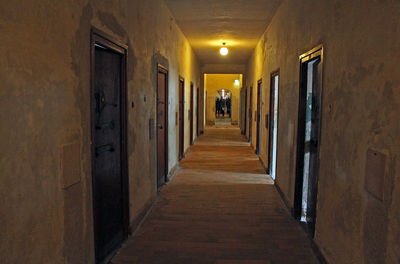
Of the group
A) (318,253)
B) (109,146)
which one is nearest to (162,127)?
(109,146)

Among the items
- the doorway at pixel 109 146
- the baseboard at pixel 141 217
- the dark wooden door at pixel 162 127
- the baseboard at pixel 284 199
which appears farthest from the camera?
the dark wooden door at pixel 162 127

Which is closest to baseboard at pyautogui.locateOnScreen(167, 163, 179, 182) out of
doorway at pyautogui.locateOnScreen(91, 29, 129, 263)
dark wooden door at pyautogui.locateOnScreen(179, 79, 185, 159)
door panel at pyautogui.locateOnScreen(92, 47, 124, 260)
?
dark wooden door at pyautogui.locateOnScreen(179, 79, 185, 159)

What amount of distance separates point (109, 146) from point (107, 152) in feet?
0.23

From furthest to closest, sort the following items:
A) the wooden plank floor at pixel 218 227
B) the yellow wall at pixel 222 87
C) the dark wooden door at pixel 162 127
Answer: the yellow wall at pixel 222 87 → the dark wooden door at pixel 162 127 → the wooden plank floor at pixel 218 227

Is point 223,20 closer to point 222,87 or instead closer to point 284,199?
point 284,199

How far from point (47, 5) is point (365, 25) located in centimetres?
191

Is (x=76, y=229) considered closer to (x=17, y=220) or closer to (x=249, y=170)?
(x=17, y=220)

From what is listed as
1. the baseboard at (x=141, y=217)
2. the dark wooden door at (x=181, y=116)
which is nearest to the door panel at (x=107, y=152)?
the baseboard at (x=141, y=217)

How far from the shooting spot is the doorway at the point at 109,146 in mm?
2557

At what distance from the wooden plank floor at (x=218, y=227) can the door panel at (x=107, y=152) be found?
26cm

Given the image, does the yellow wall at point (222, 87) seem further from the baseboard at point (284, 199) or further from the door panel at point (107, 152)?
the door panel at point (107, 152)

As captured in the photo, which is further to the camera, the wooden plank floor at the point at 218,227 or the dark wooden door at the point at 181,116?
the dark wooden door at the point at 181,116

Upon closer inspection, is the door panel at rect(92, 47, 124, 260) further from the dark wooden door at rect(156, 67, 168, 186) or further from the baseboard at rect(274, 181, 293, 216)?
the baseboard at rect(274, 181, 293, 216)

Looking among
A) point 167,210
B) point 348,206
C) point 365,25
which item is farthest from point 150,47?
point 348,206
